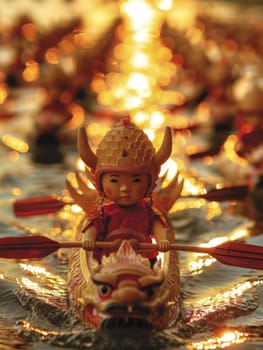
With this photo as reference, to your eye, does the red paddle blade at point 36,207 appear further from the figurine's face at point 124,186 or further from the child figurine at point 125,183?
the figurine's face at point 124,186

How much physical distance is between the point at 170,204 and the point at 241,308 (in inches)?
25.1

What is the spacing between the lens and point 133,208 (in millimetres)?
3871

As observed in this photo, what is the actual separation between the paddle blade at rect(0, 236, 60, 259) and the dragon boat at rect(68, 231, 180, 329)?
32 cm

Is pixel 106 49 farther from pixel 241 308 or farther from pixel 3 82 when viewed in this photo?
pixel 241 308

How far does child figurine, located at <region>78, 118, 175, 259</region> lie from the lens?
3.67 meters

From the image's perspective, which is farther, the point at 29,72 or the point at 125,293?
the point at 29,72

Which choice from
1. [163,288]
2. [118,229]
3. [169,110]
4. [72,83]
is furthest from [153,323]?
[169,110]

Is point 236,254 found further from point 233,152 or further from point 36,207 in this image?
point 233,152

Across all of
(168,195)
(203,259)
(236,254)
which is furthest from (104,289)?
(203,259)

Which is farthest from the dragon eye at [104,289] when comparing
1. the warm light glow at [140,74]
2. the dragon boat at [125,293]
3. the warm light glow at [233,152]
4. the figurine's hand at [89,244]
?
the warm light glow at [140,74]

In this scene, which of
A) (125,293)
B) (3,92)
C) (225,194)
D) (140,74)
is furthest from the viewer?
(140,74)

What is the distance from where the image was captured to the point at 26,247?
3895 mm

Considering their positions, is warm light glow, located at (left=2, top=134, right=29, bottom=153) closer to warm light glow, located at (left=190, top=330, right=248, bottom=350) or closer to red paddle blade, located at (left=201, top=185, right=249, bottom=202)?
red paddle blade, located at (left=201, top=185, right=249, bottom=202)

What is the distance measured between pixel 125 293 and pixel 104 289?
110mm
